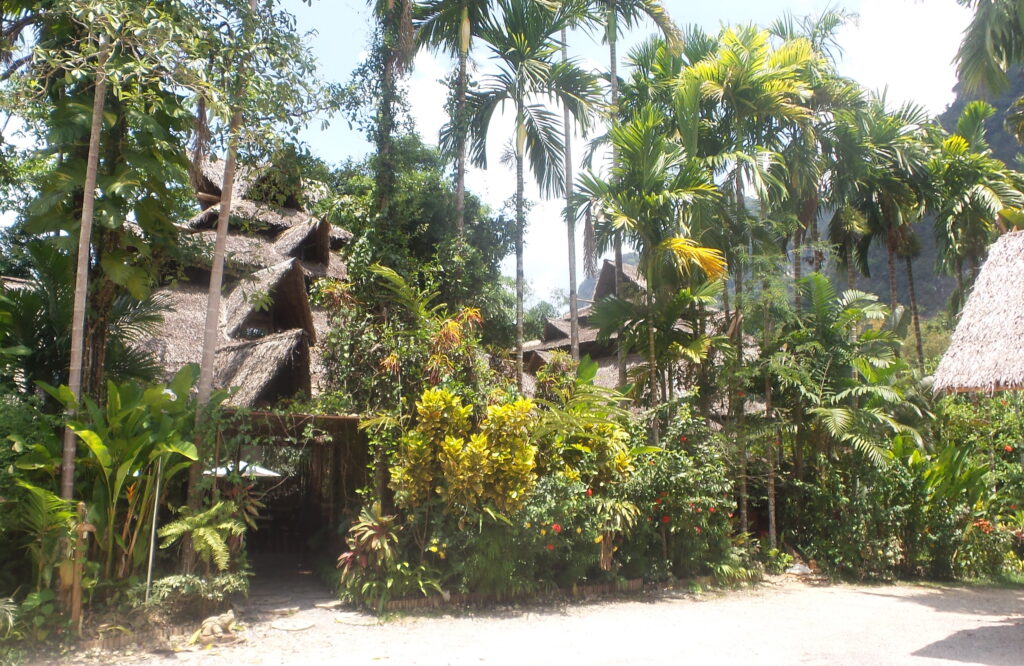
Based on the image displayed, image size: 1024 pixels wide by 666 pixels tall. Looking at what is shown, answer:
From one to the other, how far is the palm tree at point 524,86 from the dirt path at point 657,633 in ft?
16.5

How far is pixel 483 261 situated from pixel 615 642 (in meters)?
6.45

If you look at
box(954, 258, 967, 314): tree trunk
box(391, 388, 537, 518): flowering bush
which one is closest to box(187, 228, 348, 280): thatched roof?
box(391, 388, 537, 518): flowering bush

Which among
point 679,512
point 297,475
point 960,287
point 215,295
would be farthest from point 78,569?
point 960,287

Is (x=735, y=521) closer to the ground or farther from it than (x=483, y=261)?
closer to the ground

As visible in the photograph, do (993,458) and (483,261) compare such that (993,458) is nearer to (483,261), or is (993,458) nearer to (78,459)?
(483,261)

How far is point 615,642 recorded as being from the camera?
6.80 meters

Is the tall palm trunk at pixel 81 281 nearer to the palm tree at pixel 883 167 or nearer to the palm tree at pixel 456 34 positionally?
the palm tree at pixel 456 34

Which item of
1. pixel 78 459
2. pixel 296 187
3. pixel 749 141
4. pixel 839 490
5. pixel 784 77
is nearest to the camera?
pixel 78 459

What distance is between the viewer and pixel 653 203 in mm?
10148

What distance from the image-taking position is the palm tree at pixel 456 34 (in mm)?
12141

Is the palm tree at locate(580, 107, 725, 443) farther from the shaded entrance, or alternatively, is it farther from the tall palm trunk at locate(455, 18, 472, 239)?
the shaded entrance

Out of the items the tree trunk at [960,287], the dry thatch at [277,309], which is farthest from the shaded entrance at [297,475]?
the tree trunk at [960,287]

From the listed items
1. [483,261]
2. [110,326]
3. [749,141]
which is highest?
[749,141]

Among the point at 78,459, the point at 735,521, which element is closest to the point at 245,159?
the point at 78,459
